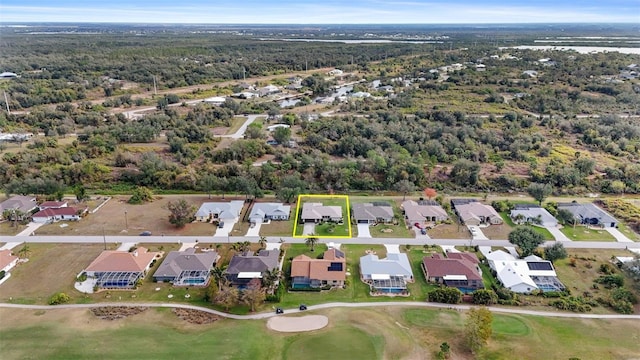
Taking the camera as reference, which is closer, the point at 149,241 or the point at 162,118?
the point at 149,241

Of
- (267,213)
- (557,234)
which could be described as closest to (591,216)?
(557,234)

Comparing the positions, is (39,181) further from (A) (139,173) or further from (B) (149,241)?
(B) (149,241)

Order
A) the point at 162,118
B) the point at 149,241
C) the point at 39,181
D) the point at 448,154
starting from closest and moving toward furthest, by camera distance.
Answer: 1. the point at 149,241
2. the point at 39,181
3. the point at 448,154
4. the point at 162,118

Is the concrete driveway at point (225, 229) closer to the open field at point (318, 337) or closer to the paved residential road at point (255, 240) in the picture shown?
the paved residential road at point (255, 240)

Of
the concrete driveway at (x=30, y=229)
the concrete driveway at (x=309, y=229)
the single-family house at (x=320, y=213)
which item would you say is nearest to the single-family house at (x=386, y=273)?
the concrete driveway at (x=309, y=229)

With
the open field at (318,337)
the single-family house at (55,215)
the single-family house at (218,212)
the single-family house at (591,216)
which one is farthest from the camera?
the single-family house at (218,212)

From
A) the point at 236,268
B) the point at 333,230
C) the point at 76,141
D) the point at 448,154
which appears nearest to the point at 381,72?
the point at 448,154
